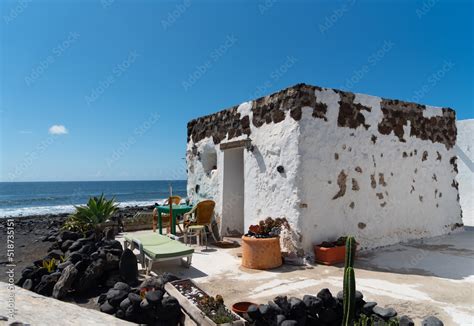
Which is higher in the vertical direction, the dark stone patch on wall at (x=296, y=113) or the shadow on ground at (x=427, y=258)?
the dark stone patch on wall at (x=296, y=113)

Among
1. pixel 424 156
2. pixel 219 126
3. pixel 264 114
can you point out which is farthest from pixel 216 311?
pixel 424 156

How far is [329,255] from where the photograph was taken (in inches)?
214

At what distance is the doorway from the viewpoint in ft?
25.4

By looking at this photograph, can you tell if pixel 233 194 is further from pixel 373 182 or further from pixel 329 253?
pixel 373 182

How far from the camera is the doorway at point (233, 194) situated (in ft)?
25.4

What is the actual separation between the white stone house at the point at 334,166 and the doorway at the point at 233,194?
0.08 feet

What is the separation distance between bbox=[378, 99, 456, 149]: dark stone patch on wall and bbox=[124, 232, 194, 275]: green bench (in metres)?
4.92

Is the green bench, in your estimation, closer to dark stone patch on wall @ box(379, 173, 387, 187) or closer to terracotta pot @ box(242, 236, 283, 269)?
terracotta pot @ box(242, 236, 283, 269)

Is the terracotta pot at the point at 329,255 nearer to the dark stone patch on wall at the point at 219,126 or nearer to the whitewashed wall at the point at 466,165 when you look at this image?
the dark stone patch on wall at the point at 219,126

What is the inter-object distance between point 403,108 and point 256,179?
13.0 ft

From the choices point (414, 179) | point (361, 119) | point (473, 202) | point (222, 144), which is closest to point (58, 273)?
point (222, 144)

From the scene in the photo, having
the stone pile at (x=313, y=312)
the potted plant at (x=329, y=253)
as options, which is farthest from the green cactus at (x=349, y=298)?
the potted plant at (x=329, y=253)

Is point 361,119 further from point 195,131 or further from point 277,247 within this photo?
point 195,131

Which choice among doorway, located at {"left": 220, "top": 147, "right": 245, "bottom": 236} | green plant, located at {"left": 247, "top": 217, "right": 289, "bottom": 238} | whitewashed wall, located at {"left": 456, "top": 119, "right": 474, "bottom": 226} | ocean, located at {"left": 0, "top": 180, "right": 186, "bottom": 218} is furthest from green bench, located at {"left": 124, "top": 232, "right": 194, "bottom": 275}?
whitewashed wall, located at {"left": 456, "top": 119, "right": 474, "bottom": 226}
